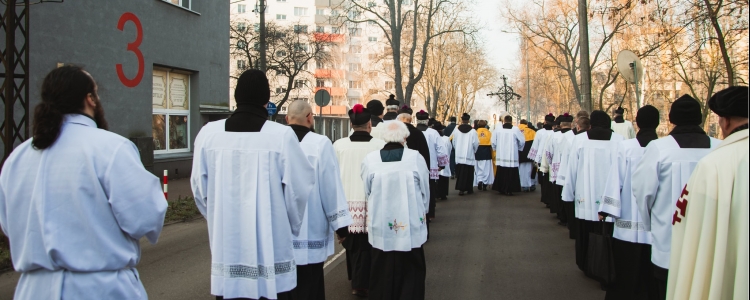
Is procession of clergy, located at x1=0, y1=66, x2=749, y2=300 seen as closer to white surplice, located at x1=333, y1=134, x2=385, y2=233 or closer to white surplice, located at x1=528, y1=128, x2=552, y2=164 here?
white surplice, located at x1=333, y1=134, x2=385, y2=233

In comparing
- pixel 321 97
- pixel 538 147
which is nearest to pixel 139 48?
pixel 321 97

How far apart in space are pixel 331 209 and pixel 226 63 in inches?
729

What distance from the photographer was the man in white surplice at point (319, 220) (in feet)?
16.0

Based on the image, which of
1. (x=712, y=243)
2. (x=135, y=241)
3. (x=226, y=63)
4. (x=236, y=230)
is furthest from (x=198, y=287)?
(x=226, y=63)

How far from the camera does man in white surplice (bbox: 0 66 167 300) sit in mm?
2881

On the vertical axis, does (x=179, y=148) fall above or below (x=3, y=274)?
above

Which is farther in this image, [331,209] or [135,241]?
[331,209]

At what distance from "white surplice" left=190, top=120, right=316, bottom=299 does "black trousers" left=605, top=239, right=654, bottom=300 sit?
3.23 m

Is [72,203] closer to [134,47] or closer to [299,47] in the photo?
[134,47]

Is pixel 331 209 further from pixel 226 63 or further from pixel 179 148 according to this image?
pixel 226 63

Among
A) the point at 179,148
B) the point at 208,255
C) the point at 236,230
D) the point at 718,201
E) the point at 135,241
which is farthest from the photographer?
the point at 179,148

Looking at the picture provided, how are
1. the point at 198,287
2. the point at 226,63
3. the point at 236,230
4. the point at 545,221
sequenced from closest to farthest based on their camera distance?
the point at 236,230, the point at 198,287, the point at 545,221, the point at 226,63

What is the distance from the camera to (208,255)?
29.1 ft

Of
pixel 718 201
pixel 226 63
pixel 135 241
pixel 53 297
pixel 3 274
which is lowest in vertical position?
pixel 3 274
